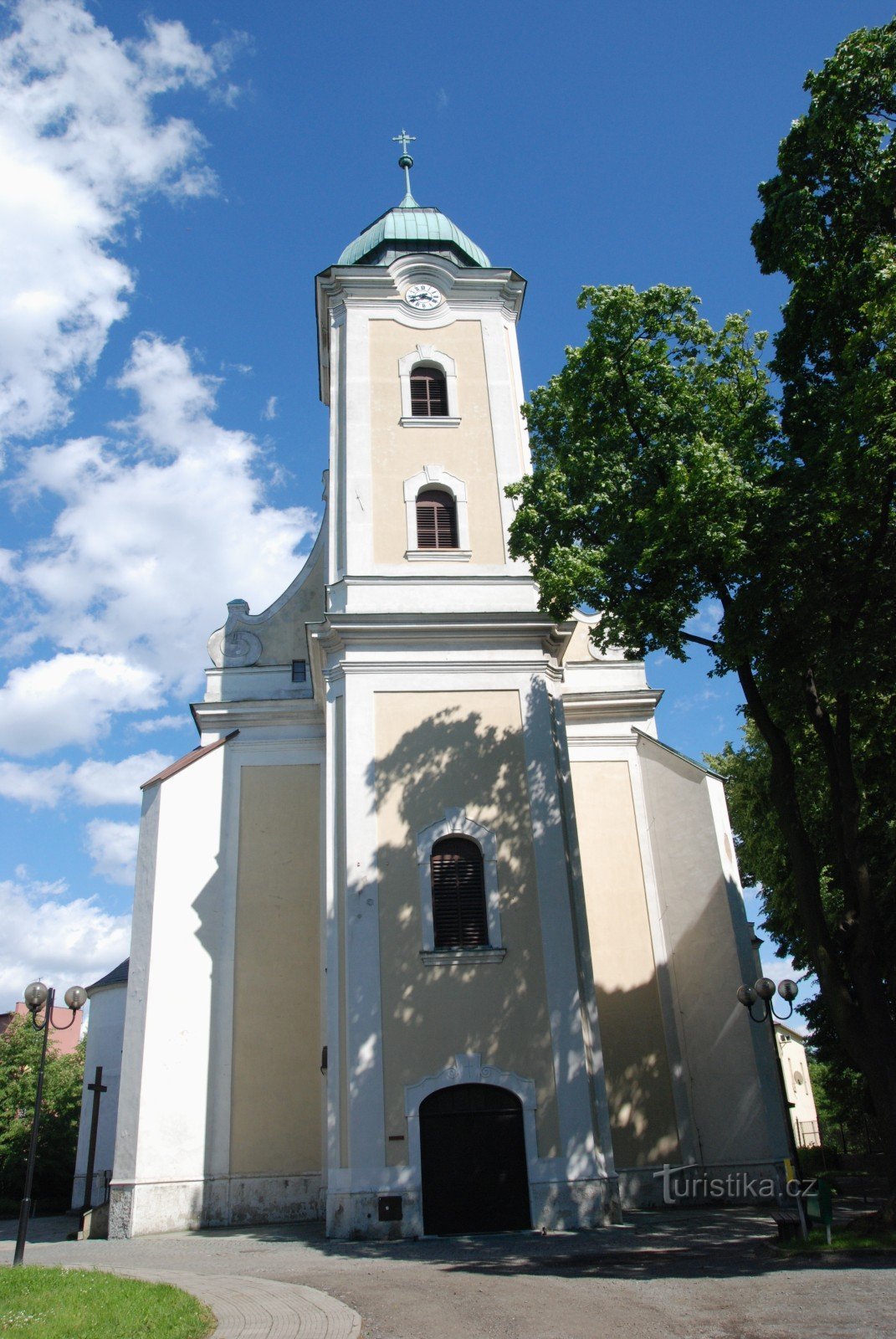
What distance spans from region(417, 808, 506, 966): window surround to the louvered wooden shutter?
108 millimetres

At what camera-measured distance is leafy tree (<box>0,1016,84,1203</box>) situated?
33.4 metres

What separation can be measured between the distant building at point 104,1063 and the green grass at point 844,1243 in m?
16.6

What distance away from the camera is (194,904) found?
18.2 metres

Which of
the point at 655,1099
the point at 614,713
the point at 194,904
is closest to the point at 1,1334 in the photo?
the point at 194,904

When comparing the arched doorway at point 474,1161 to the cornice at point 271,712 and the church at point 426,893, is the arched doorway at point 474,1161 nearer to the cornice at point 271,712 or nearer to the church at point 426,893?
the church at point 426,893

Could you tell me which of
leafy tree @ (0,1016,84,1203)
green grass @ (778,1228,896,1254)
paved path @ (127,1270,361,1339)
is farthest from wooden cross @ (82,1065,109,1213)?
green grass @ (778,1228,896,1254)

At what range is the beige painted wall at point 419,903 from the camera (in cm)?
1470

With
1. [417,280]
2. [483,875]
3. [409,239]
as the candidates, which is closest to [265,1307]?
[483,875]

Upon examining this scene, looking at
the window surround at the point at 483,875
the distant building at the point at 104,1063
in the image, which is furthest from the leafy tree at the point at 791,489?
the distant building at the point at 104,1063

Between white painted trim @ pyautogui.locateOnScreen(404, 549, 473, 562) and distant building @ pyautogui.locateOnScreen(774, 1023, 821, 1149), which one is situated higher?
white painted trim @ pyautogui.locateOnScreen(404, 549, 473, 562)

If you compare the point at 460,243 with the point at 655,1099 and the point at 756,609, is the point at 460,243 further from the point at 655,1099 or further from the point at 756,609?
the point at 655,1099

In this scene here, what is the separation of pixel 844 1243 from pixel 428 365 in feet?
55.4

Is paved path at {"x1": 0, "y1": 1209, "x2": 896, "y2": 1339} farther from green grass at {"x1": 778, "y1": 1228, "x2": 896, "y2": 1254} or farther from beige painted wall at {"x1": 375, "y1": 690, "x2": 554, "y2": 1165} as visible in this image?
beige painted wall at {"x1": 375, "y1": 690, "x2": 554, "y2": 1165}

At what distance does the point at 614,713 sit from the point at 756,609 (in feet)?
25.4
